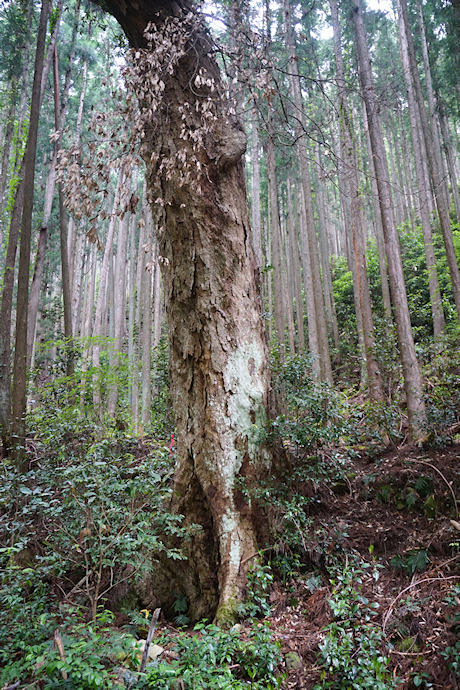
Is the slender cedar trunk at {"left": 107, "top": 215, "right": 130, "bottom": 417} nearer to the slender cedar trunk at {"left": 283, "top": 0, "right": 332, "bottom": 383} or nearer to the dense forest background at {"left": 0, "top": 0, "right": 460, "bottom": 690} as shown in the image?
the dense forest background at {"left": 0, "top": 0, "right": 460, "bottom": 690}

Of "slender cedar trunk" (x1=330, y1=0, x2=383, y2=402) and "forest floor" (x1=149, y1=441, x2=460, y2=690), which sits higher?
"slender cedar trunk" (x1=330, y1=0, x2=383, y2=402)

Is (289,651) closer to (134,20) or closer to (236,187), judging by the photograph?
(236,187)

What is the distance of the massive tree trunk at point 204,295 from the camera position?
12.2 feet

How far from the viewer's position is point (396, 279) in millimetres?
5953

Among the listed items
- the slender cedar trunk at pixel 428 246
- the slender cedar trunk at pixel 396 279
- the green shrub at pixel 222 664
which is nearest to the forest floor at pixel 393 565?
the green shrub at pixel 222 664

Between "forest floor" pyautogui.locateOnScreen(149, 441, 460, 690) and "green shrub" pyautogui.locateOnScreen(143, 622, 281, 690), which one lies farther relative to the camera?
"forest floor" pyautogui.locateOnScreen(149, 441, 460, 690)

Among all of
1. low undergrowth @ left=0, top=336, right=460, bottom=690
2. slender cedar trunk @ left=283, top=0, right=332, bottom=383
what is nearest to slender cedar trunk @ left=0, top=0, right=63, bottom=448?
low undergrowth @ left=0, top=336, right=460, bottom=690

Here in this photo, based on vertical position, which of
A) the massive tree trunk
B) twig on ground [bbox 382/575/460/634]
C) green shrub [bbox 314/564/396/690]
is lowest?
green shrub [bbox 314/564/396/690]

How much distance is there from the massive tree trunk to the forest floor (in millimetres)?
724

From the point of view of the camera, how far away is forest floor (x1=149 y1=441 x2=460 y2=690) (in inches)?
105

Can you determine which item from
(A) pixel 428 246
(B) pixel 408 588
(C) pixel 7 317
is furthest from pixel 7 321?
(A) pixel 428 246

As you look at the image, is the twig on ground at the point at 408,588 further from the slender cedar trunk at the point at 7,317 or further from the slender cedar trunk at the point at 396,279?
the slender cedar trunk at the point at 7,317

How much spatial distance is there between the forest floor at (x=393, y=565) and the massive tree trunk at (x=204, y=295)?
72 centimetres

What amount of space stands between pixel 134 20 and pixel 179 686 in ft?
17.9
